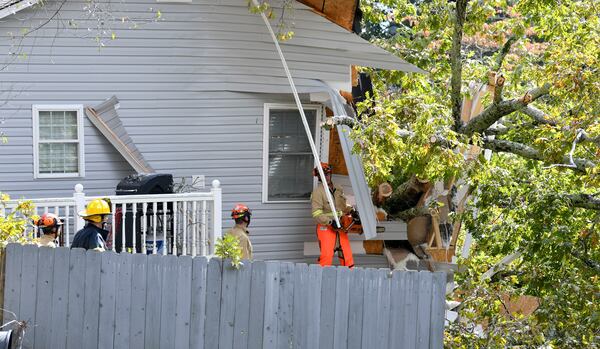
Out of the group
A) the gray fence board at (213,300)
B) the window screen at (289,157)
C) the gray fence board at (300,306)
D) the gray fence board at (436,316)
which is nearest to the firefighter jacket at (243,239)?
the window screen at (289,157)

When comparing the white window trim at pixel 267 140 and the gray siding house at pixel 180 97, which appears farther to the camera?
the white window trim at pixel 267 140

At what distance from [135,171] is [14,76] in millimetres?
2114

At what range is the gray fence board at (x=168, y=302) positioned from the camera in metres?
9.38

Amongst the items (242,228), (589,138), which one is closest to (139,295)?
(242,228)

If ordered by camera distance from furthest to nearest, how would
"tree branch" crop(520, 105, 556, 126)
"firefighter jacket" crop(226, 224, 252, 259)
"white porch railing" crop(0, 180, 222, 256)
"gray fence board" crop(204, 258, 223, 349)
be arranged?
1. "tree branch" crop(520, 105, 556, 126)
2. "firefighter jacket" crop(226, 224, 252, 259)
3. "white porch railing" crop(0, 180, 222, 256)
4. "gray fence board" crop(204, 258, 223, 349)

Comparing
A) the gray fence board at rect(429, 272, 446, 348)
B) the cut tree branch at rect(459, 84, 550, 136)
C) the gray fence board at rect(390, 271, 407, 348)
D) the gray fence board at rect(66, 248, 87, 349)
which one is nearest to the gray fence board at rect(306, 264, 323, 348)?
the gray fence board at rect(390, 271, 407, 348)

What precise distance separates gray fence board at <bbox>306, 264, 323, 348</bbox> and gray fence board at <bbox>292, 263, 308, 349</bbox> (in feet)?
0.11

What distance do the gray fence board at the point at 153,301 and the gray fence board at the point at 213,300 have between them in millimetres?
484

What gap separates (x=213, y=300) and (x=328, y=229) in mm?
5110

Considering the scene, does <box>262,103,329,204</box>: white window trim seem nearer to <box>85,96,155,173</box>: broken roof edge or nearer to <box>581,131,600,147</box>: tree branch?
<box>85,96,155,173</box>: broken roof edge

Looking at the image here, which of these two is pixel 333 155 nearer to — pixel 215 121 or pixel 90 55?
pixel 215 121

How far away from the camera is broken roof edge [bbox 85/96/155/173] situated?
14203mm

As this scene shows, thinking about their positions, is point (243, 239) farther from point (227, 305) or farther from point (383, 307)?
point (383, 307)

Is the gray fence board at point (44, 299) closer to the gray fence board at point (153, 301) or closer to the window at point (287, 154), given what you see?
the gray fence board at point (153, 301)
